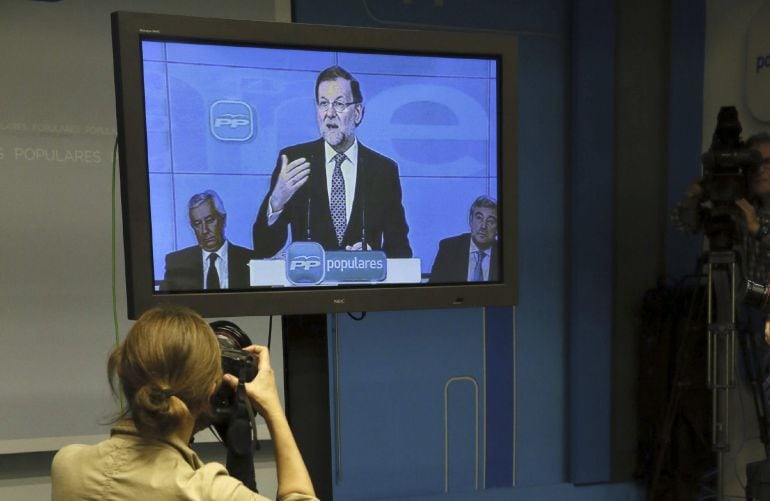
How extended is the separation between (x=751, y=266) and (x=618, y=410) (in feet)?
2.78

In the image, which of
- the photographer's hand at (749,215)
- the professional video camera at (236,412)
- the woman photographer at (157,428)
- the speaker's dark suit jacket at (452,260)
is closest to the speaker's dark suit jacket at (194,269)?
the professional video camera at (236,412)

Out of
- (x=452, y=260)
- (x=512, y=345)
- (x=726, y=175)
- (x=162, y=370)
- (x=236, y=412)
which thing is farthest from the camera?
(x=512, y=345)

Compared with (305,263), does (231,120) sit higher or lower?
higher

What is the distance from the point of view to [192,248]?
1400 millimetres

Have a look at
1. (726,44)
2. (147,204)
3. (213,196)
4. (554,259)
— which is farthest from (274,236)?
(726,44)

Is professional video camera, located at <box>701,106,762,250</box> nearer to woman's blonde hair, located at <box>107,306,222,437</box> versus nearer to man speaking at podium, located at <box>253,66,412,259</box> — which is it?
man speaking at podium, located at <box>253,66,412,259</box>

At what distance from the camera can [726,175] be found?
210cm

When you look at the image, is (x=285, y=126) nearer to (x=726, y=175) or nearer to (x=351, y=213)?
(x=351, y=213)

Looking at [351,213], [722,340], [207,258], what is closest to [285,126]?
[351,213]

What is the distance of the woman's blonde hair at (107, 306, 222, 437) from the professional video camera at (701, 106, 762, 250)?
1.88m

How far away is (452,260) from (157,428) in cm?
84

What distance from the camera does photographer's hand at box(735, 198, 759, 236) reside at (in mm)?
2150

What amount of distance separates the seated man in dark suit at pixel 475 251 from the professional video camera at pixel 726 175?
1.05 m

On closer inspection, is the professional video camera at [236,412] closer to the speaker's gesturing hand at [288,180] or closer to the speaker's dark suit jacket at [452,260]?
the speaker's gesturing hand at [288,180]
